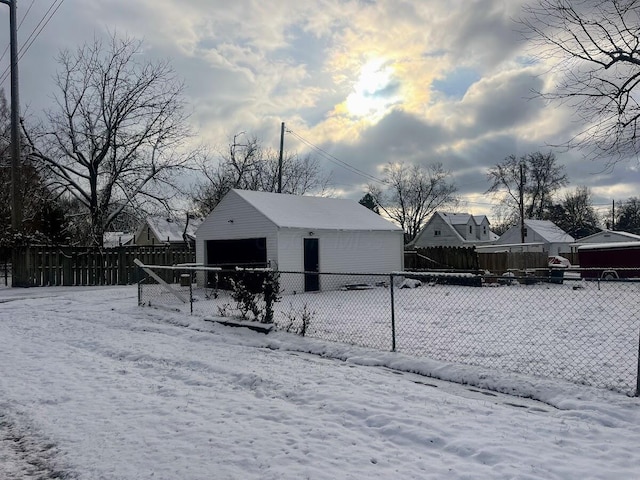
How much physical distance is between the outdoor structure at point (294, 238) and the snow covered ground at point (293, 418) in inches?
373

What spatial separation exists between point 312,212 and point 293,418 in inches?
608

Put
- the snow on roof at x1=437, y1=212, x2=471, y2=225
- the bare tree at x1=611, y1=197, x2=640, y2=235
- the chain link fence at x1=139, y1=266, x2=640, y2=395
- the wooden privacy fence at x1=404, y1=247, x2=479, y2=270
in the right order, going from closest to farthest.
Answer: the chain link fence at x1=139, y1=266, x2=640, y2=395, the wooden privacy fence at x1=404, y1=247, x2=479, y2=270, the snow on roof at x1=437, y1=212, x2=471, y2=225, the bare tree at x1=611, y1=197, x2=640, y2=235

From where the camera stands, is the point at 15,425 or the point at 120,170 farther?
the point at 120,170

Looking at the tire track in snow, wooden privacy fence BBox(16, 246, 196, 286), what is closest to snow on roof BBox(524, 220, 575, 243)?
wooden privacy fence BBox(16, 246, 196, 286)

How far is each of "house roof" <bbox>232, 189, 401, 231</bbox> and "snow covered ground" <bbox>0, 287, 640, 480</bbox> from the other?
34.0 ft

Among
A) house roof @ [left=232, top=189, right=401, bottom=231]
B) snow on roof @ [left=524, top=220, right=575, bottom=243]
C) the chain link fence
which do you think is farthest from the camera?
snow on roof @ [left=524, top=220, right=575, bottom=243]

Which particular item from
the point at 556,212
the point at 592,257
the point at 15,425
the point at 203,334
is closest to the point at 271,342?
the point at 203,334

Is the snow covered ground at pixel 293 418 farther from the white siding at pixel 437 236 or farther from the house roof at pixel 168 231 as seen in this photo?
the white siding at pixel 437 236

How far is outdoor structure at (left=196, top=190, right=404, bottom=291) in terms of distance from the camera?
16.9m

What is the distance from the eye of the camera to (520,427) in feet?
13.6

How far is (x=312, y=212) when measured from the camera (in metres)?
19.5

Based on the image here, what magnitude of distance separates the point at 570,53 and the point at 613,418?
7.62 metres

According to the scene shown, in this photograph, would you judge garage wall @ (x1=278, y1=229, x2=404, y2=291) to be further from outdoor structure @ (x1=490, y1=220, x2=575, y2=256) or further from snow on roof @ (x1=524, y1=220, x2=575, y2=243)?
snow on roof @ (x1=524, y1=220, x2=575, y2=243)

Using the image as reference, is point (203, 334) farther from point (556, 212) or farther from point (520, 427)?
point (556, 212)
